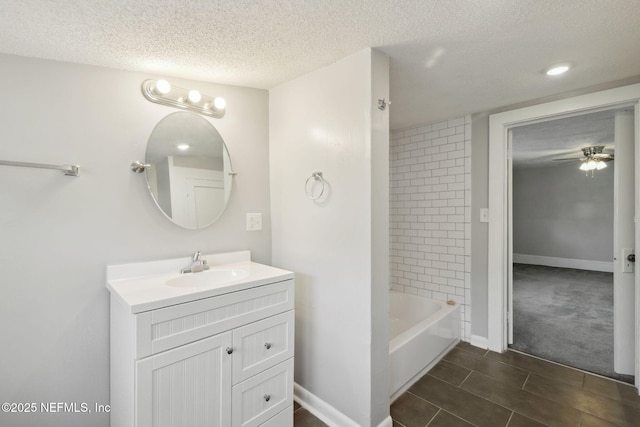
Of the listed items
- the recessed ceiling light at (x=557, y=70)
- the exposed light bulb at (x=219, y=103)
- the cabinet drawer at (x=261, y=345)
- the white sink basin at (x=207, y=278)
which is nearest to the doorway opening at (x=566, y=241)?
the recessed ceiling light at (x=557, y=70)

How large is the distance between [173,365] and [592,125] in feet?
15.2

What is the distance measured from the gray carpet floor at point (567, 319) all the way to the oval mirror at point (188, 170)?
296 cm

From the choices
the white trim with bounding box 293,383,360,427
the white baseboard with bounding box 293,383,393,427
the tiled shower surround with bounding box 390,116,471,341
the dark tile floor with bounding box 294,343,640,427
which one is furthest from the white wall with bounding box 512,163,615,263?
the white trim with bounding box 293,383,360,427

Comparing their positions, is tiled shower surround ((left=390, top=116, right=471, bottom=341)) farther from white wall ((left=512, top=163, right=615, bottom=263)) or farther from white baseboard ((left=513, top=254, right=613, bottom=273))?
white baseboard ((left=513, top=254, right=613, bottom=273))

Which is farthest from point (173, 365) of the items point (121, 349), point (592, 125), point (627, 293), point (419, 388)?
point (592, 125)

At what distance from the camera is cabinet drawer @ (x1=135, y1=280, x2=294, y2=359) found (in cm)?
111

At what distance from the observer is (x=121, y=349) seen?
4.18 feet

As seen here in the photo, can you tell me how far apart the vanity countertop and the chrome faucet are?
0.09ft

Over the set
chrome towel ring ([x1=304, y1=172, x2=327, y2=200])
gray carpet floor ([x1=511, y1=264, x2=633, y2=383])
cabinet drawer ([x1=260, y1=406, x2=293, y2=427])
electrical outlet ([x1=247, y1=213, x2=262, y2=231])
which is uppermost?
chrome towel ring ([x1=304, y1=172, x2=327, y2=200])

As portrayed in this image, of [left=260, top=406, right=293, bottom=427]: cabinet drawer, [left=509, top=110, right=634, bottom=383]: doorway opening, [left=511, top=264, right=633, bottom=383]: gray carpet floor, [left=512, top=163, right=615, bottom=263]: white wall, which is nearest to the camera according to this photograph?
[left=260, top=406, right=293, bottom=427]: cabinet drawer

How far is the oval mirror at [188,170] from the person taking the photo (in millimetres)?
1650

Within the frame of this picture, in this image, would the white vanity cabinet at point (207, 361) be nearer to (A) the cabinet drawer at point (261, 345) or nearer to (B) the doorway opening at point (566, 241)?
(A) the cabinet drawer at point (261, 345)

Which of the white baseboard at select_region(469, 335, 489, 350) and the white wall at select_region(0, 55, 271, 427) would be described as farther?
the white baseboard at select_region(469, 335, 489, 350)

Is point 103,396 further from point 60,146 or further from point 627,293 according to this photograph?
point 627,293
